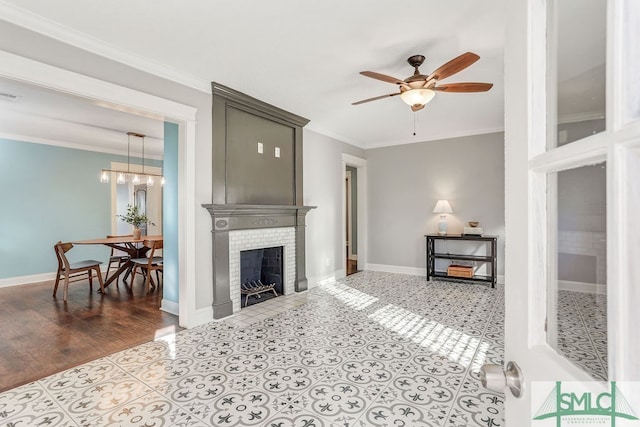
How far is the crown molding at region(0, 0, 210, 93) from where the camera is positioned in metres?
2.17

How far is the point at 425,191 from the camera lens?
19.2ft

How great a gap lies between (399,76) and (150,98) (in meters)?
2.48

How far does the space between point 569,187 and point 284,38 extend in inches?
101

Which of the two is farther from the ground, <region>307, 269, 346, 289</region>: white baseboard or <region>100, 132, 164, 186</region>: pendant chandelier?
<region>100, 132, 164, 186</region>: pendant chandelier

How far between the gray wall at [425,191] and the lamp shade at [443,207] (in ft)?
0.81

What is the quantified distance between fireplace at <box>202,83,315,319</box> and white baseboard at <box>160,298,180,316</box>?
0.56 meters

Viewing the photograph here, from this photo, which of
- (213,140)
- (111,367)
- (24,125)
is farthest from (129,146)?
(111,367)

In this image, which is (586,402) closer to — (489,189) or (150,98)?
(150,98)

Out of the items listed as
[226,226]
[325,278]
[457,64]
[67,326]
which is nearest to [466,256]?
[325,278]

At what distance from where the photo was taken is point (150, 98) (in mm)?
2912

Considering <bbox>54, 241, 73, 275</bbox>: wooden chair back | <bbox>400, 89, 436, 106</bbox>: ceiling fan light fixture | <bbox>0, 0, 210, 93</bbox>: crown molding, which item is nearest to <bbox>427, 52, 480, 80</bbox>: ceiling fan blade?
<bbox>400, 89, 436, 106</bbox>: ceiling fan light fixture

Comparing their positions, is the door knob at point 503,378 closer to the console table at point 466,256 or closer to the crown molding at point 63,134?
the console table at point 466,256

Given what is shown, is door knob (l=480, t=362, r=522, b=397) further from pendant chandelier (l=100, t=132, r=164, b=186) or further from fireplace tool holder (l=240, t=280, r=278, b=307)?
pendant chandelier (l=100, t=132, r=164, b=186)

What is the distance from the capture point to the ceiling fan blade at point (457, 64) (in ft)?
7.14
